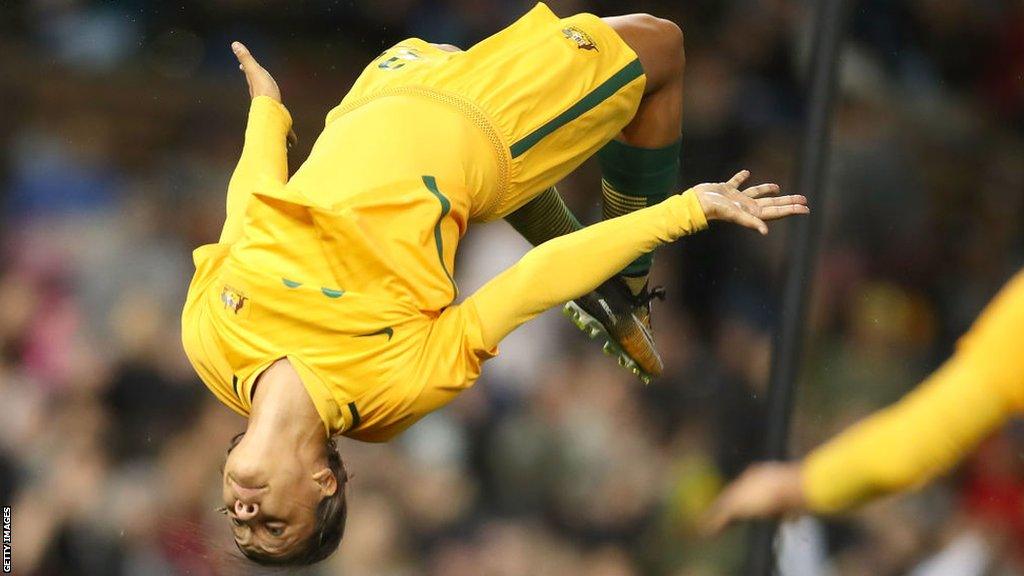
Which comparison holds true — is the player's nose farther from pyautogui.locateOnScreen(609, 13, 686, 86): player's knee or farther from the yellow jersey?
pyautogui.locateOnScreen(609, 13, 686, 86): player's knee

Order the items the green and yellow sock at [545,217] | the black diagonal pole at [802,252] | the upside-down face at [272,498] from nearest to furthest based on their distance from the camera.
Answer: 1. the upside-down face at [272,498]
2. the green and yellow sock at [545,217]
3. the black diagonal pole at [802,252]

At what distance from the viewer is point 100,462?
8.28 ft

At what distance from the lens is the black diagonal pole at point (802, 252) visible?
2193 millimetres

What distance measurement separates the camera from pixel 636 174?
1.93 m

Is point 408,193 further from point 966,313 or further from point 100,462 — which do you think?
point 100,462

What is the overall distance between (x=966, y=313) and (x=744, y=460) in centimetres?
41

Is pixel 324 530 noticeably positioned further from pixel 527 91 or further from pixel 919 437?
pixel 919 437

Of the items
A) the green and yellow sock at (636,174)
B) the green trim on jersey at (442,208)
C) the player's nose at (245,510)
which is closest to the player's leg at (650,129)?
the green and yellow sock at (636,174)

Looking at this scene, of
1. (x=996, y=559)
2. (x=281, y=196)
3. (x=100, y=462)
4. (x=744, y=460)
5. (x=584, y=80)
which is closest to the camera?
(x=281, y=196)

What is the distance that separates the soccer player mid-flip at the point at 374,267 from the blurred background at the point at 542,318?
415mm

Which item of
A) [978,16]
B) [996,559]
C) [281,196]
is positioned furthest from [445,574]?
[978,16]

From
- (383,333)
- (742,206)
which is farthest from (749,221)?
(383,333)

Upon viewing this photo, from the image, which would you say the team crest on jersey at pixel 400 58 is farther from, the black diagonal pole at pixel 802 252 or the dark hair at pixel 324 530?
the black diagonal pole at pixel 802 252

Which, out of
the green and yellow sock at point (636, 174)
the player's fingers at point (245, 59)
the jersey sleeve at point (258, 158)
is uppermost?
the player's fingers at point (245, 59)
